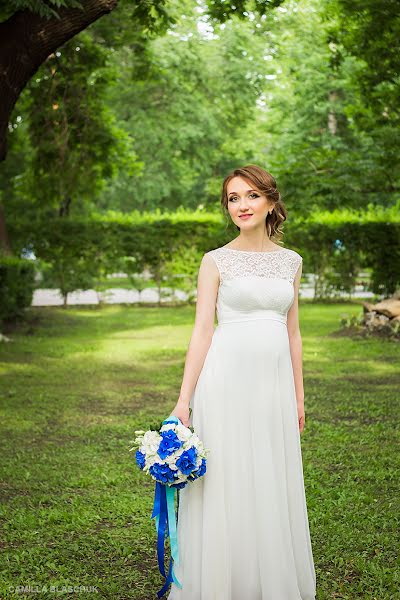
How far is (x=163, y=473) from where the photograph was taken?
333cm

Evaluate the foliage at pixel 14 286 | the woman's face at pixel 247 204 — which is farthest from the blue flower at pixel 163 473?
the foliage at pixel 14 286

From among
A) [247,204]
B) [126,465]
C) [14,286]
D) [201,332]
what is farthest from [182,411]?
[14,286]

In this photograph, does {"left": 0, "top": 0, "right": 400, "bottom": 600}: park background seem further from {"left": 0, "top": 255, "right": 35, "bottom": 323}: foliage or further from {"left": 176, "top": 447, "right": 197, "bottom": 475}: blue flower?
{"left": 176, "top": 447, "right": 197, "bottom": 475}: blue flower

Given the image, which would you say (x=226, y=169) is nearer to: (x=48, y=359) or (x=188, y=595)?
(x=48, y=359)

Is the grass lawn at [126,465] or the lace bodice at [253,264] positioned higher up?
the lace bodice at [253,264]

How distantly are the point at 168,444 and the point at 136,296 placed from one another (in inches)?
869

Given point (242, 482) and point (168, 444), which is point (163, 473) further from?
point (242, 482)

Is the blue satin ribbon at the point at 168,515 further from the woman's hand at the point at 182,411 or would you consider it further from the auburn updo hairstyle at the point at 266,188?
the auburn updo hairstyle at the point at 266,188

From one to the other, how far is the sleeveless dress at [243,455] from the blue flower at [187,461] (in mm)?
212

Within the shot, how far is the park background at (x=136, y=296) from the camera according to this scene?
4.82 m

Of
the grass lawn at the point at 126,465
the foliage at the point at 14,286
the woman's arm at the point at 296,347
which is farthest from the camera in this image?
the foliage at the point at 14,286

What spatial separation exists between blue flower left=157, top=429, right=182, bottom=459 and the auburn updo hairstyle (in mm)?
1057

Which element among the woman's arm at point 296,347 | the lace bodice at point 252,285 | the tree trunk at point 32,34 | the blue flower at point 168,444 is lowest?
the blue flower at point 168,444

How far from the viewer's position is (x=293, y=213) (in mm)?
17422
